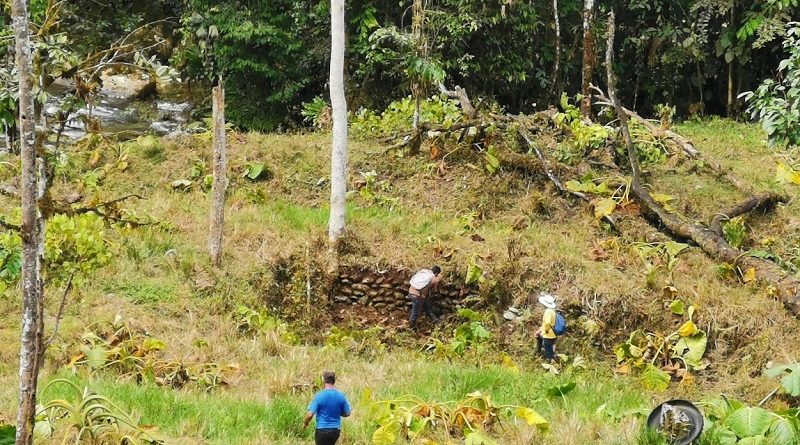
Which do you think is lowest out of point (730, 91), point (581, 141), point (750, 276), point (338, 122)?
point (750, 276)

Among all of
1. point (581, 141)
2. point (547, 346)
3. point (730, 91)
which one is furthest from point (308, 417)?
point (730, 91)

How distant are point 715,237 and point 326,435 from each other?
8.01m

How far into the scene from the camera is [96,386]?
7762mm

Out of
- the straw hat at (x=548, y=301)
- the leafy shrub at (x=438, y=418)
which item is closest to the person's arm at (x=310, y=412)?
the leafy shrub at (x=438, y=418)

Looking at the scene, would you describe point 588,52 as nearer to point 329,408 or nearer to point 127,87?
point 329,408

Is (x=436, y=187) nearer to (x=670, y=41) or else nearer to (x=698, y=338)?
(x=698, y=338)

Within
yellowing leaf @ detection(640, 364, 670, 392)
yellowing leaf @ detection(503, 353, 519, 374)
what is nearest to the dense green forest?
yellowing leaf @ detection(640, 364, 670, 392)

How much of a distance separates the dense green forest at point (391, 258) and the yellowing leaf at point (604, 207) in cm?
6

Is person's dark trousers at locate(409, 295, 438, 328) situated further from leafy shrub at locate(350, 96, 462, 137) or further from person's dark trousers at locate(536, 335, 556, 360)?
leafy shrub at locate(350, 96, 462, 137)

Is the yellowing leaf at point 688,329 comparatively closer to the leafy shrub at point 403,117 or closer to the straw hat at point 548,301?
the straw hat at point 548,301

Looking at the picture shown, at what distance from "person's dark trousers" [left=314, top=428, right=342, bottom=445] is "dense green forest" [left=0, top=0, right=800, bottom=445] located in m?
0.19

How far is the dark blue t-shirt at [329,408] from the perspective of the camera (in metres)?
6.53

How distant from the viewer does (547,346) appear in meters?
10.9

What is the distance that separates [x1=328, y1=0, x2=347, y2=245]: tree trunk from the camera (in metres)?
11.5
